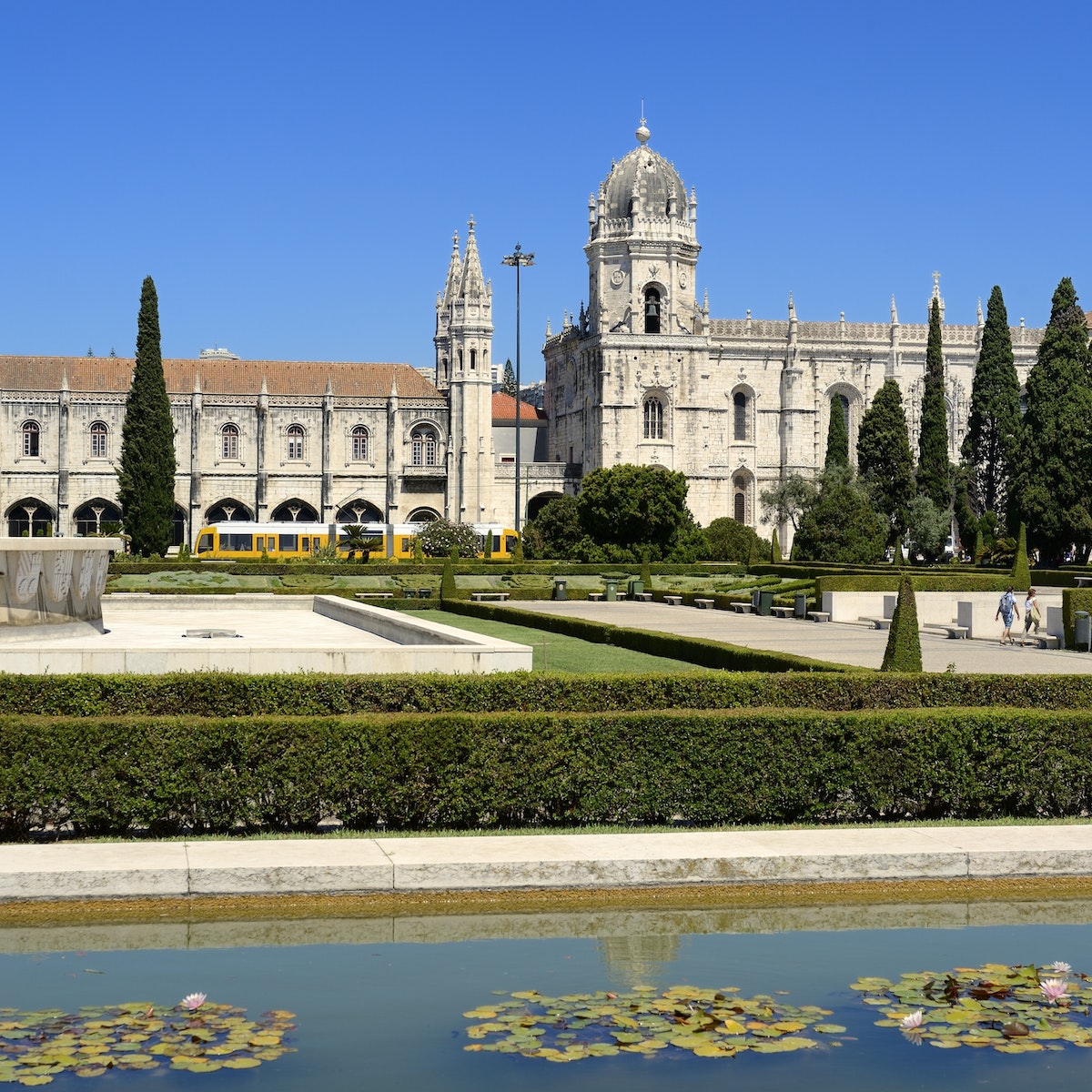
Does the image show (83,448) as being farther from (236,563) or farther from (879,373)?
(879,373)

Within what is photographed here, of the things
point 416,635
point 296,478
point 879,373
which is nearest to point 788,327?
point 879,373

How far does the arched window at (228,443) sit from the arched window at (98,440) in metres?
5.55

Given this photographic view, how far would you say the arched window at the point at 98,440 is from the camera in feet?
239

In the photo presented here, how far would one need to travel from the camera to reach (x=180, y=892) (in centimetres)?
851

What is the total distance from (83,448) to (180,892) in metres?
67.6

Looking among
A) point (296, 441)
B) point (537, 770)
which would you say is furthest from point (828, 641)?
point (296, 441)

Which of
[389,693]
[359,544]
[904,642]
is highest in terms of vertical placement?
[359,544]

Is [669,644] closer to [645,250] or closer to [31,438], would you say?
[645,250]

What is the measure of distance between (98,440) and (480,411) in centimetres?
1851

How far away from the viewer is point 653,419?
2872 inches

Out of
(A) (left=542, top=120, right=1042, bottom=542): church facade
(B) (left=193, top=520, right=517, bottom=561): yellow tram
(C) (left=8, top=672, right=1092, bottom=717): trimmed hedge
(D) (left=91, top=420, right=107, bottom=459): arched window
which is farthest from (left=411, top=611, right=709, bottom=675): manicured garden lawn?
(D) (left=91, top=420, right=107, bottom=459): arched window

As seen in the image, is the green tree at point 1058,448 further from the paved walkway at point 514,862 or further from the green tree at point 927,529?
the paved walkway at point 514,862

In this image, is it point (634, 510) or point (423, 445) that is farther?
point (423, 445)

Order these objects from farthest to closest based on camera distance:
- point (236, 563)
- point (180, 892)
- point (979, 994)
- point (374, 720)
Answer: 1. point (236, 563)
2. point (374, 720)
3. point (180, 892)
4. point (979, 994)
